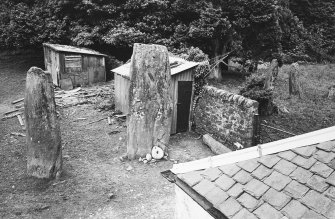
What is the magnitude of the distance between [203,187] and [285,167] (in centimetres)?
97

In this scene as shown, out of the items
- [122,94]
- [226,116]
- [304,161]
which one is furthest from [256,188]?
[122,94]

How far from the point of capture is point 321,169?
288cm

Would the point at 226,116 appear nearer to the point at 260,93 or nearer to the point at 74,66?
the point at 260,93

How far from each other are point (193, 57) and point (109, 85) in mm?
5651

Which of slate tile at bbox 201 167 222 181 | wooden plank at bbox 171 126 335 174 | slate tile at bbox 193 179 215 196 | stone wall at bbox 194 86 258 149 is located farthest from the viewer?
stone wall at bbox 194 86 258 149

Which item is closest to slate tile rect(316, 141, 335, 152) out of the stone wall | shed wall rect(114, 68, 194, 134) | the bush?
the stone wall

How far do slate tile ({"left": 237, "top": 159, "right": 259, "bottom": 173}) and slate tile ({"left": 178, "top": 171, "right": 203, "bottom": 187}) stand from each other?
1.75ft

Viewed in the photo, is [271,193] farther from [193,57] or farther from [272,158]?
[193,57]

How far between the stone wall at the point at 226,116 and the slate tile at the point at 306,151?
5.70 m

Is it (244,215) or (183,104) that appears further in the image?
(183,104)

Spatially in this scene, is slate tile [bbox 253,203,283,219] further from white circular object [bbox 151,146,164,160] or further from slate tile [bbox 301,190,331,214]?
white circular object [bbox 151,146,164,160]

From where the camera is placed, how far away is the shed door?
10.9 m

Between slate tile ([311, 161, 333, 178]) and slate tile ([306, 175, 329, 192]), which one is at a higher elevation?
slate tile ([311, 161, 333, 178])

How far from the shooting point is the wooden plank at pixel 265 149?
3.14 meters
